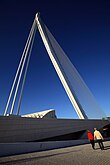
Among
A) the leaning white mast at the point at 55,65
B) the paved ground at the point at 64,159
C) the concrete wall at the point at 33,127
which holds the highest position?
the leaning white mast at the point at 55,65

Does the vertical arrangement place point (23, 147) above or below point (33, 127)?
below

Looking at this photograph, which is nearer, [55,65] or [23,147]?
[23,147]

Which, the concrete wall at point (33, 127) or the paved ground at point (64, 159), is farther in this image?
the concrete wall at point (33, 127)

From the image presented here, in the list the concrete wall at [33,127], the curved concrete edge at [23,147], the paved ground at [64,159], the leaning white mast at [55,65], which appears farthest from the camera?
the leaning white mast at [55,65]

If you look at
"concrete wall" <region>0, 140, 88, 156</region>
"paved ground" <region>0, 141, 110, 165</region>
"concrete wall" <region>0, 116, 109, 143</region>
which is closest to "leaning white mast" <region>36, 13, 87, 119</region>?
"concrete wall" <region>0, 116, 109, 143</region>

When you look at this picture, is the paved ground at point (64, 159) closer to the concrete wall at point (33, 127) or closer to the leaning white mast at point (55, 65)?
the concrete wall at point (33, 127)

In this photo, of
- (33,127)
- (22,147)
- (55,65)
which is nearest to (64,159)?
(22,147)

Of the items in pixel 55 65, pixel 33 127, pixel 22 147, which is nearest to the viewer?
pixel 22 147

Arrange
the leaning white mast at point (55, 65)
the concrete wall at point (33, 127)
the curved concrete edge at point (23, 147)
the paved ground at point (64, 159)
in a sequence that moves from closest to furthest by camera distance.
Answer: the paved ground at point (64, 159) → the curved concrete edge at point (23, 147) → the concrete wall at point (33, 127) → the leaning white mast at point (55, 65)

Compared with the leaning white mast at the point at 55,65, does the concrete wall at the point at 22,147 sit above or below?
below

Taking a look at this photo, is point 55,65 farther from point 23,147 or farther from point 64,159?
point 64,159

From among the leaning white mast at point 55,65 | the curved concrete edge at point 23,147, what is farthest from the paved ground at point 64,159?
the leaning white mast at point 55,65

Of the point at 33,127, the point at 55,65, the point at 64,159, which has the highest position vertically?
the point at 55,65

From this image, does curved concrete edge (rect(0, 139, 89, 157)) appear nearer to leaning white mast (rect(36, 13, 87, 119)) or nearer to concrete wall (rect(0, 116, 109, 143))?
concrete wall (rect(0, 116, 109, 143))
